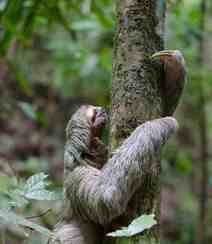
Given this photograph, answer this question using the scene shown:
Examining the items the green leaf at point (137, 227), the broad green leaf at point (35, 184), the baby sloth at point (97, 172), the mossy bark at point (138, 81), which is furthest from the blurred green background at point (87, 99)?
the green leaf at point (137, 227)

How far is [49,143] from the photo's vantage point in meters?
12.1

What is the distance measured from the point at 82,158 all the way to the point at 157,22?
1159mm

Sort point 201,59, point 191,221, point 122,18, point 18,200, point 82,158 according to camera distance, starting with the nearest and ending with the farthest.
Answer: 1. point 18,200
2. point 122,18
3. point 82,158
4. point 201,59
5. point 191,221

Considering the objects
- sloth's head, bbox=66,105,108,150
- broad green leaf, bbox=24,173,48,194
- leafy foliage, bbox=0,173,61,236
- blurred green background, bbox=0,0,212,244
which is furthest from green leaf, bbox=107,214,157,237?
blurred green background, bbox=0,0,212,244

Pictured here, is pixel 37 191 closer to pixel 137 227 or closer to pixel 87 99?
pixel 137 227

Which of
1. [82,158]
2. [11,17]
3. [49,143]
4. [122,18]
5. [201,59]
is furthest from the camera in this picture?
[49,143]

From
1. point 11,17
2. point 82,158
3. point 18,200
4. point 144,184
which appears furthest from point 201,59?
point 18,200

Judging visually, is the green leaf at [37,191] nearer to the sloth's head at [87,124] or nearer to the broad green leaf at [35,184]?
A: the broad green leaf at [35,184]

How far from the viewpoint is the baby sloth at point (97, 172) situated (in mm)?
2971

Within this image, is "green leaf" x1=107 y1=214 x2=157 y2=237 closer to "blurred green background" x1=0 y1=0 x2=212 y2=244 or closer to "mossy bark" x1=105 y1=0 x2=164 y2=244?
"mossy bark" x1=105 y1=0 x2=164 y2=244

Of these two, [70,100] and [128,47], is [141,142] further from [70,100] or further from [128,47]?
[70,100]

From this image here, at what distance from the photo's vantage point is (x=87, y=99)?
1195 centimetres

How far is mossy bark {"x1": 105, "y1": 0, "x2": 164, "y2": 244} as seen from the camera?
115 inches

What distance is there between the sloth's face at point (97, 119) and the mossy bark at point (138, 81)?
0.70m
